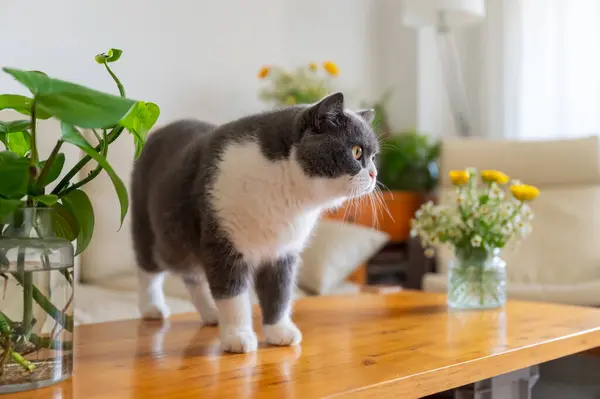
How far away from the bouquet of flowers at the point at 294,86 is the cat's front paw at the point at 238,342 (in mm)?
1802

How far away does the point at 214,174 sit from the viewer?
1023 mm

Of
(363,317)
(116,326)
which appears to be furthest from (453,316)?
(116,326)

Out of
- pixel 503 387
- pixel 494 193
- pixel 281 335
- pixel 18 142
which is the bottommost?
pixel 503 387

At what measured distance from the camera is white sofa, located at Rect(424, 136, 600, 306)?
2.45 metres

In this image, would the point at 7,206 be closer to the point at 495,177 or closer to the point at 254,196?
the point at 254,196

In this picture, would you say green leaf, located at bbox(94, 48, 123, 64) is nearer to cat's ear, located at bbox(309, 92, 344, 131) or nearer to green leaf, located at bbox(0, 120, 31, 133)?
green leaf, located at bbox(0, 120, 31, 133)

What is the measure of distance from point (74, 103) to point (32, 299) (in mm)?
245

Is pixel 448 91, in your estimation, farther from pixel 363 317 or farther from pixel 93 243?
pixel 363 317

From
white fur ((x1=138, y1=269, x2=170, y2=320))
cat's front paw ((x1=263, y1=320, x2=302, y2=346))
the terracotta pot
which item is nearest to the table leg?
cat's front paw ((x1=263, y1=320, x2=302, y2=346))

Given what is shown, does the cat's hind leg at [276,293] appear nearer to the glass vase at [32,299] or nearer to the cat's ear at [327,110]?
the cat's ear at [327,110]

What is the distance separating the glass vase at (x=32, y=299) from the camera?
757 millimetres

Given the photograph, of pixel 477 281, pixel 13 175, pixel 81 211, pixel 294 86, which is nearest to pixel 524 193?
pixel 477 281

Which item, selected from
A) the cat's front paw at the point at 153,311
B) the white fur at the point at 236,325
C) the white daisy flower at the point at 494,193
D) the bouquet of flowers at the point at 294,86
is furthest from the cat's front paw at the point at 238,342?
the bouquet of flowers at the point at 294,86

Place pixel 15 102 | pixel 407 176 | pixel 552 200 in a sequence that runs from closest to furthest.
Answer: pixel 15 102, pixel 552 200, pixel 407 176
